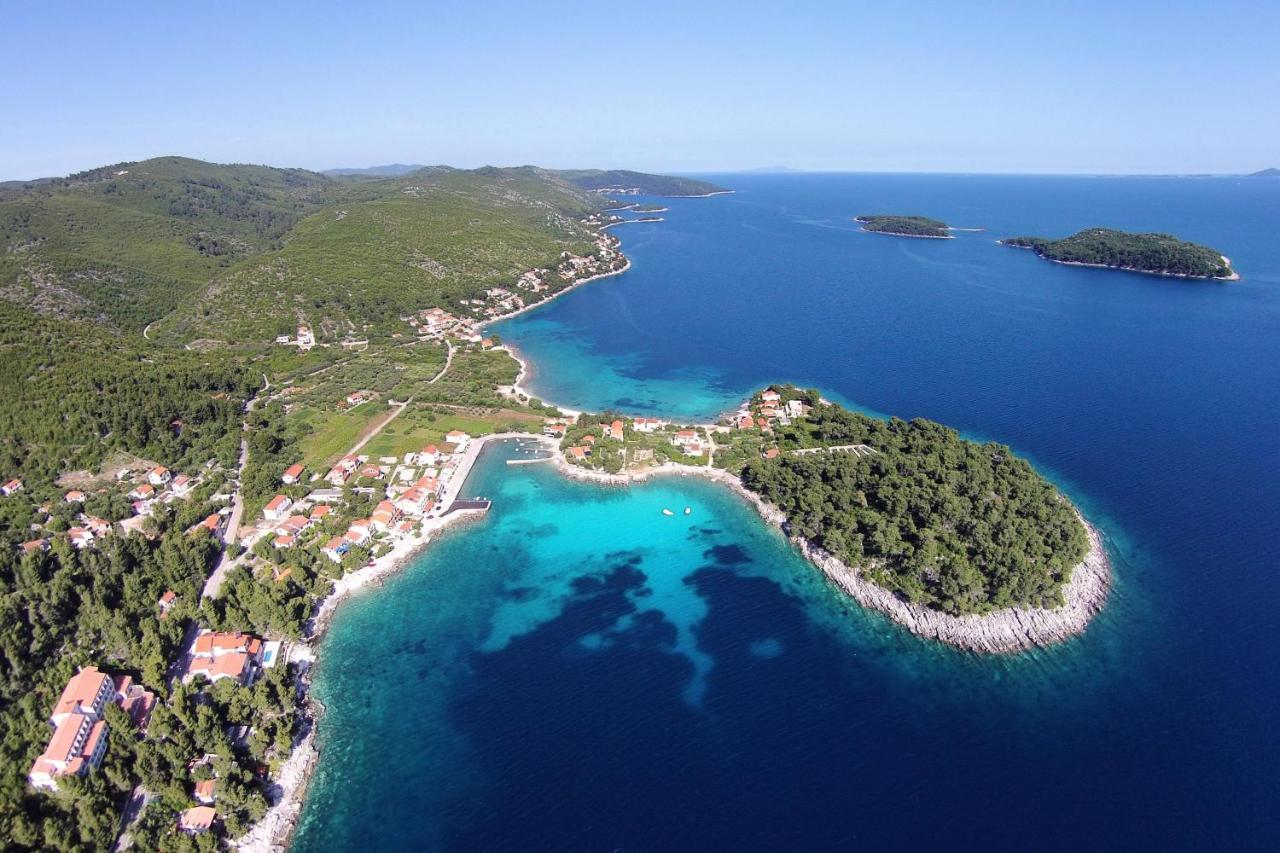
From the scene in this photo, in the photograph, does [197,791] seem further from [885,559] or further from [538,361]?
[538,361]

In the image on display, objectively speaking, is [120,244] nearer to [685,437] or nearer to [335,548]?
[335,548]

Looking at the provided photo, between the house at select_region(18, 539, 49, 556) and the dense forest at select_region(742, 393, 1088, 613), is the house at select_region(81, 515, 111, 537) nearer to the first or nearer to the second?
the house at select_region(18, 539, 49, 556)

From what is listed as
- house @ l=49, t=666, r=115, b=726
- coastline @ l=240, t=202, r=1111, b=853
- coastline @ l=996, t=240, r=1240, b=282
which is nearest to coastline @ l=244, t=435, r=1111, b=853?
coastline @ l=240, t=202, r=1111, b=853

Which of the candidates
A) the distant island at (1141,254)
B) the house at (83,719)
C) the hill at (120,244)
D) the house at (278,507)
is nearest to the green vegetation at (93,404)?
the house at (278,507)

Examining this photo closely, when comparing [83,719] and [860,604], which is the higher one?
[83,719]

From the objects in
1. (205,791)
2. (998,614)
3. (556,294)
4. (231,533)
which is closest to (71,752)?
(205,791)

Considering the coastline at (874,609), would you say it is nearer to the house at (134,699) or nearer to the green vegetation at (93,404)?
the house at (134,699)
